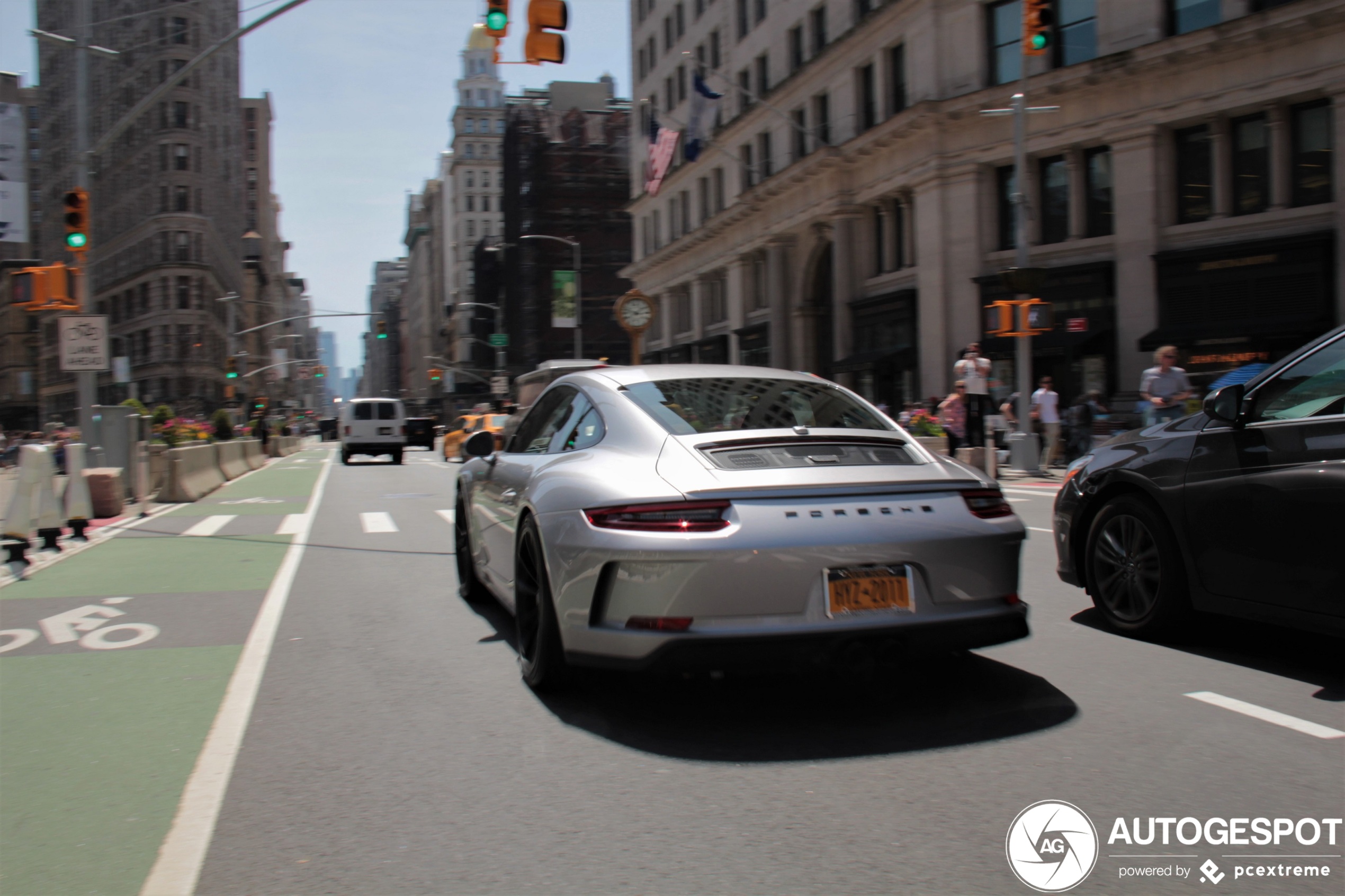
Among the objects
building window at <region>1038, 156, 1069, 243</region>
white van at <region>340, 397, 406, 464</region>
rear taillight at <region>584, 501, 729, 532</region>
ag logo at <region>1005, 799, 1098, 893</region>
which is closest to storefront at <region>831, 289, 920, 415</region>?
building window at <region>1038, 156, 1069, 243</region>

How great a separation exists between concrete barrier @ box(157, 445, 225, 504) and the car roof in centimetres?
1521

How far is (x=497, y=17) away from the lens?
13.2m

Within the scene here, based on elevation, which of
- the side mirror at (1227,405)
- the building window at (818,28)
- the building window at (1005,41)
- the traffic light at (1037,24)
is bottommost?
the side mirror at (1227,405)

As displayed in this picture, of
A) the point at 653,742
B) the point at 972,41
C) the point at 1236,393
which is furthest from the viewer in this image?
the point at 972,41

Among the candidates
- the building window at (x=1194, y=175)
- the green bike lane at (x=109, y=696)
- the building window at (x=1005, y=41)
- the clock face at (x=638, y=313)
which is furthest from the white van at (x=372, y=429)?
the green bike lane at (x=109, y=696)

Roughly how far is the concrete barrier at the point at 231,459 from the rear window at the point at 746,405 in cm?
2076

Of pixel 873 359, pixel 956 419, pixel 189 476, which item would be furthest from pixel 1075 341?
pixel 189 476

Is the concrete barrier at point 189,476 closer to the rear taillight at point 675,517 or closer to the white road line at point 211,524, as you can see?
the white road line at point 211,524

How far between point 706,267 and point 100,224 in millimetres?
70013

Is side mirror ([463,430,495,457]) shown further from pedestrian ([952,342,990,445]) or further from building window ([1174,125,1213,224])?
building window ([1174,125,1213,224])

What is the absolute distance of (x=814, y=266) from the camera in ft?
133

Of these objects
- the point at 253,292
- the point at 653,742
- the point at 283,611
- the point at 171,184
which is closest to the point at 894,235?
the point at 283,611

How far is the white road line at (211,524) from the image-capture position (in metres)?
13.6

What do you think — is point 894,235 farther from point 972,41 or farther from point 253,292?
point 253,292
